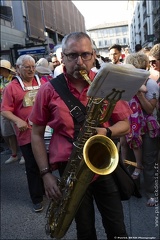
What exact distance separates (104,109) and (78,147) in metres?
0.29

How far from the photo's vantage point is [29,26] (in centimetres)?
2684

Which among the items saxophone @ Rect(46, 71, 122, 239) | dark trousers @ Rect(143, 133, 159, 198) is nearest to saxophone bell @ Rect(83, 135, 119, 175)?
saxophone @ Rect(46, 71, 122, 239)

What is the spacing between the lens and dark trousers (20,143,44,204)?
126 inches

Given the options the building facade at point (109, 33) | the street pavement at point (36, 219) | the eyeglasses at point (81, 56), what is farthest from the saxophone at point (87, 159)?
the building facade at point (109, 33)

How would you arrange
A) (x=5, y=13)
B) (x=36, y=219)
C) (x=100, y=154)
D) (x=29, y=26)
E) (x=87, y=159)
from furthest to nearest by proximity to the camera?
(x=29, y=26)
(x=5, y=13)
(x=36, y=219)
(x=100, y=154)
(x=87, y=159)

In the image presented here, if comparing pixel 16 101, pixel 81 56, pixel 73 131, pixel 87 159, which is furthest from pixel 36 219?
pixel 81 56

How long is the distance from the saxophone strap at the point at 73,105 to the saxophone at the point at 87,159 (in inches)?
5.1

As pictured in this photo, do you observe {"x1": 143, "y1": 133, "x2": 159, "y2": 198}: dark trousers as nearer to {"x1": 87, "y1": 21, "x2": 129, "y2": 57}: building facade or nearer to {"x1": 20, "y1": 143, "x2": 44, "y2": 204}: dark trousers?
{"x1": 20, "y1": 143, "x2": 44, "y2": 204}: dark trousers

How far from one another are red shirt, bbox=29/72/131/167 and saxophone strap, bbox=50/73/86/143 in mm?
24

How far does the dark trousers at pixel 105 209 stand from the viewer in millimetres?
1896

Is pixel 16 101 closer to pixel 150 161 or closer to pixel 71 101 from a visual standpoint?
pixel 71 101

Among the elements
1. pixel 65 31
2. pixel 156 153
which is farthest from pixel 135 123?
pixel 65 31

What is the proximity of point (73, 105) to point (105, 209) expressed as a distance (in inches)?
31.6

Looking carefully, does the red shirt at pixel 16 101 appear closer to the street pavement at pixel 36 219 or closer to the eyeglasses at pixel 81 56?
the street pavement at pixel 36 219
